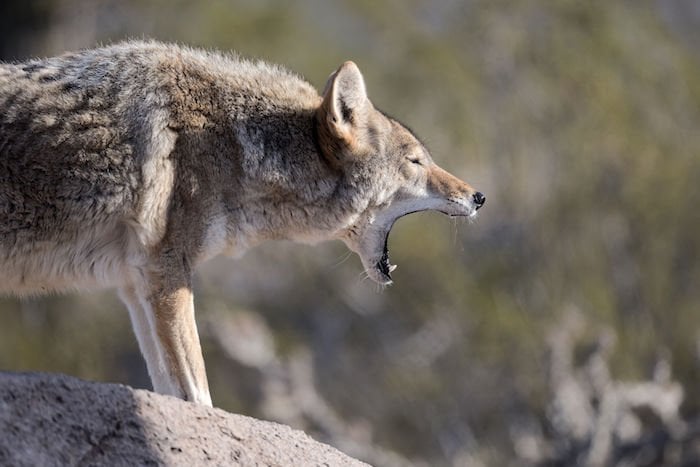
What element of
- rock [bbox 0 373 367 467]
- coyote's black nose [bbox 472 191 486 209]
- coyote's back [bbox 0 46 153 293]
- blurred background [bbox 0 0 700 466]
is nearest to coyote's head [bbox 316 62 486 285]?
coyote's black nose [bbox 472 191 486 209]

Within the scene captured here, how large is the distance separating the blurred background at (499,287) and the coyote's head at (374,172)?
27.7 ft

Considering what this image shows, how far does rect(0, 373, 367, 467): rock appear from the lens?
5.74 meters

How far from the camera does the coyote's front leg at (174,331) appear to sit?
6.82 meters

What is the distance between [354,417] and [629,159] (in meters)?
6.09

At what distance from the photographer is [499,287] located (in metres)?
20.9

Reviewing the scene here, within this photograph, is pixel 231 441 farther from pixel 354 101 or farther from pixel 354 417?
pixel 354 417

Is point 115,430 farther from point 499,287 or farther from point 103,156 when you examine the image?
point 499,287

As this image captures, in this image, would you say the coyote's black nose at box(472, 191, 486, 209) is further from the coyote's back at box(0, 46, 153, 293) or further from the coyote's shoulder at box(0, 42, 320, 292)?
the coyote's back at box(0, 46, 153, 293)

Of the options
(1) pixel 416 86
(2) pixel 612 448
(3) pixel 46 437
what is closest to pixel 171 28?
(1) pixel 416 86

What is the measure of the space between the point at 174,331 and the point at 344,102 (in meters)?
1.75

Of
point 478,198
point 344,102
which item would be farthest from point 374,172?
point 478,198

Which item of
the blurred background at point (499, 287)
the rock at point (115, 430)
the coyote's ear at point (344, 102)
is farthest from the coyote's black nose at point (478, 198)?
the blurred background at point (499, 287)

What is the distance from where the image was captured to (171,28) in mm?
25578

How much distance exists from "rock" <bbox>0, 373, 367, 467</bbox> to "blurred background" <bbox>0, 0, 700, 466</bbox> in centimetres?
1022
